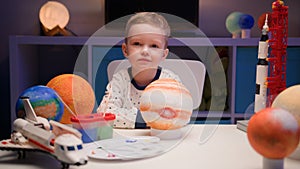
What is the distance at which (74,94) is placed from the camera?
865 millimetres

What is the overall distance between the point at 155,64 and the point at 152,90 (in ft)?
1.44

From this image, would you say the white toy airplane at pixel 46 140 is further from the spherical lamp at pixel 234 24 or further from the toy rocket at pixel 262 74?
the spherical lamp at pixel 234 24

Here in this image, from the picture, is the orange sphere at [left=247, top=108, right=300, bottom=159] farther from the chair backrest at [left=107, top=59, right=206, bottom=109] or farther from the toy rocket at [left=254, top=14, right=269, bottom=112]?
the chair backrest at [left=107, top=59, right=206, bottom=109]

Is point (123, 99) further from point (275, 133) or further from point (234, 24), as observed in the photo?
point (234, 24)

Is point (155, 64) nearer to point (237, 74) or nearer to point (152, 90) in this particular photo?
point (152, 90)

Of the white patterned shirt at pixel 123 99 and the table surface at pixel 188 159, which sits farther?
the white patterned shirt at pixel 123 99

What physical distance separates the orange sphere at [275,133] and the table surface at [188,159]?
8 centimetres

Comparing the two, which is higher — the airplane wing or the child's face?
the child's face

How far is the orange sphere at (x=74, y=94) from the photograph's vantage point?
86cm

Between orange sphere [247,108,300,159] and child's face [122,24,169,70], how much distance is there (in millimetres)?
646

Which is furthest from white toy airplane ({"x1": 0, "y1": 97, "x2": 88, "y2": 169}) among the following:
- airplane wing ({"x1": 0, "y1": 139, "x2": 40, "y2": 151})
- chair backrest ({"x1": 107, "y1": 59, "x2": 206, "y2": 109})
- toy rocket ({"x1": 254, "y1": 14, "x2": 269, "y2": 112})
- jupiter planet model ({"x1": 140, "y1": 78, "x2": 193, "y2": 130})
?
chair backrest ({"x1": 107, "y1": 59, "x2": 206, "y2": 109})

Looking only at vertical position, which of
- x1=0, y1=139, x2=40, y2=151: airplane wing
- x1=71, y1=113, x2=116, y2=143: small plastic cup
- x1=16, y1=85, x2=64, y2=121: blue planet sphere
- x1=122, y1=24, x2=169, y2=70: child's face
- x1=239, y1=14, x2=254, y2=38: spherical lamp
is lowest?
x1=0, y1=139, x2=40, y2=151: airplane wing

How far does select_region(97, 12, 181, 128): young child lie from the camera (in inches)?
46.4

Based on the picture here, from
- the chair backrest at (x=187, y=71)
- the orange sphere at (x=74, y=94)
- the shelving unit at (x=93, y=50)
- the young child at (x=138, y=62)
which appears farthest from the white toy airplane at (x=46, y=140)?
the shelving unit at (x=93, y=50)
